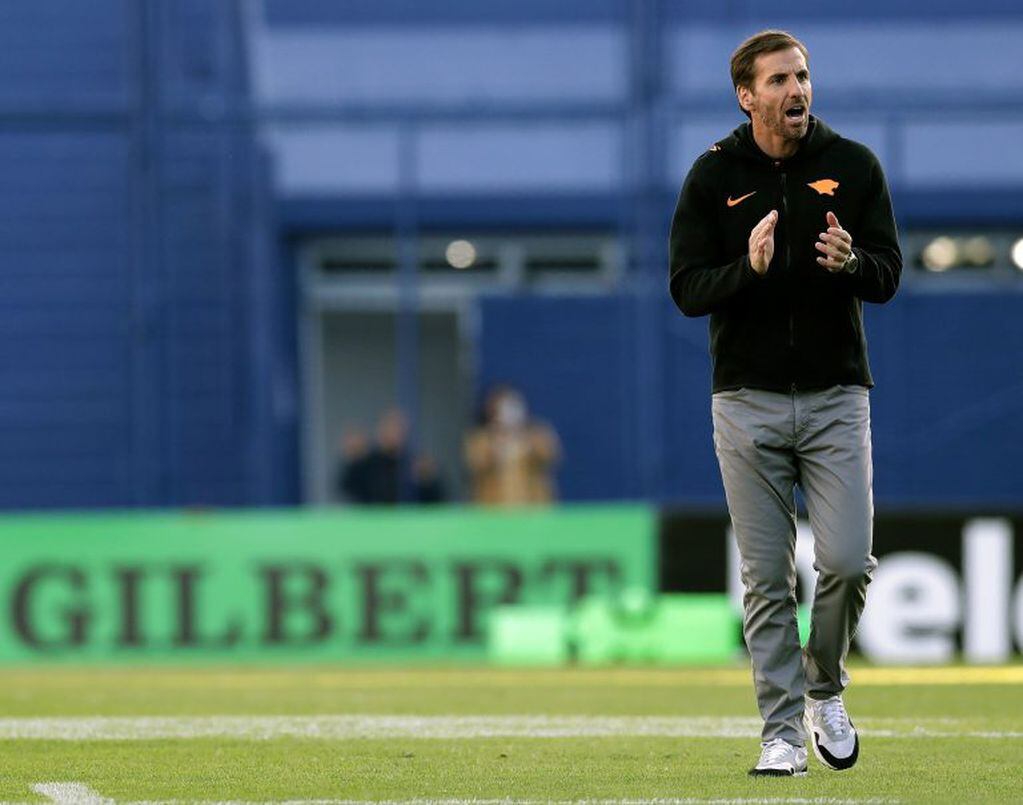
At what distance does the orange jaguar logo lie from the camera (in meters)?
6.27

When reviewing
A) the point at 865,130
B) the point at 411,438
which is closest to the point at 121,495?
the point at 411,438

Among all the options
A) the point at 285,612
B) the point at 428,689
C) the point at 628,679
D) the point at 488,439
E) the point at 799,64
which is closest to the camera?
the point at 799,64

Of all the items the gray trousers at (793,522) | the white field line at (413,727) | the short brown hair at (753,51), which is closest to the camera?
the short brown hair at (753,51)

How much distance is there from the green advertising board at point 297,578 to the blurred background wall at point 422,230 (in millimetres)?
2224

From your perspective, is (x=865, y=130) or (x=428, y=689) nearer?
(x=428, y=689)

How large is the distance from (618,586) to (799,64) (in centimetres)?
924

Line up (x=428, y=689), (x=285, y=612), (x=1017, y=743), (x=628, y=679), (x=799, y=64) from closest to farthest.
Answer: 1. (x=799, y=64)
2. (x=1017, y=743)
3. (x=428, y=689)
4. (x=628, y=679)
5. (x=285, y=612)

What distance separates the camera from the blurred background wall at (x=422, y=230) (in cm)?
1770

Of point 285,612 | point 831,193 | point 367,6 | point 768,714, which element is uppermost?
point 367,6

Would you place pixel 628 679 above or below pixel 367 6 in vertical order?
below

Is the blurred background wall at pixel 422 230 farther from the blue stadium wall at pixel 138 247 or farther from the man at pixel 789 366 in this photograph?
the man at pixel 789 366

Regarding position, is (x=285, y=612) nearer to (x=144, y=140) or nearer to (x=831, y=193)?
(x=144, y=140)

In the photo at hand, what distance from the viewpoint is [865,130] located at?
17906 millimetres

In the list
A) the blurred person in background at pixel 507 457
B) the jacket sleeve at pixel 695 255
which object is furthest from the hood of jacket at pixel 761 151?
the blurred person in background at pixel 507 457
